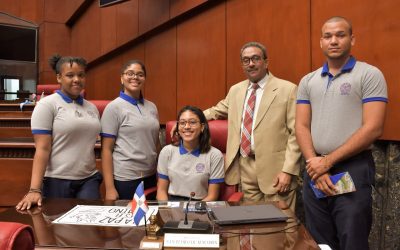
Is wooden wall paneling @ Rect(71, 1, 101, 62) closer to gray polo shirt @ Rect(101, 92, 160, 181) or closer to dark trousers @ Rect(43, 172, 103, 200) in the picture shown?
gray polo shirt @ Rect(101, 92, 160, 181)

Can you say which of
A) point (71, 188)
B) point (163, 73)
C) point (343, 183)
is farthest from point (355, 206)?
point (163, 73)

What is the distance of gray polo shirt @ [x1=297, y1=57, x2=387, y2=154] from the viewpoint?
1743 mm

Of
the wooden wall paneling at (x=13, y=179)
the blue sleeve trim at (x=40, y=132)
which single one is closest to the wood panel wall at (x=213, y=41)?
the blue sleeve trim at (x=40, y=132)

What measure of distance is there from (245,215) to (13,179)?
78.5 inches

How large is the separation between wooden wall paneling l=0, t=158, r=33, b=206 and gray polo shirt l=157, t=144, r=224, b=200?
1.14 meters

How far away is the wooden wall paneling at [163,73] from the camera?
15.0 feet

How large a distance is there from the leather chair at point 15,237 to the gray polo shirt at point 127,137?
5.06ft

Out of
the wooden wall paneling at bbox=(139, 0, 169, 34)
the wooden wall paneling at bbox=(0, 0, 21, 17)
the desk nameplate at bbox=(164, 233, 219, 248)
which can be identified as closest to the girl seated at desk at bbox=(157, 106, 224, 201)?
the desk nameplate at bbox=(164, 233, 219, 248)

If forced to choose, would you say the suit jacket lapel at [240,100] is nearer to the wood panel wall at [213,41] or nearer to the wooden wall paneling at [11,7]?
the wood panel wall at [213,41]

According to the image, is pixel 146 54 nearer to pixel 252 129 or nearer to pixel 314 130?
pixel 252 129

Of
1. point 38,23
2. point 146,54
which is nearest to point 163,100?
point 146,54

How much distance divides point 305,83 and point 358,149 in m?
0.46

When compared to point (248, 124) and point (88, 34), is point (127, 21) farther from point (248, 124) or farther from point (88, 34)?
point (248, 124)

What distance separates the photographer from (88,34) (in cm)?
787
